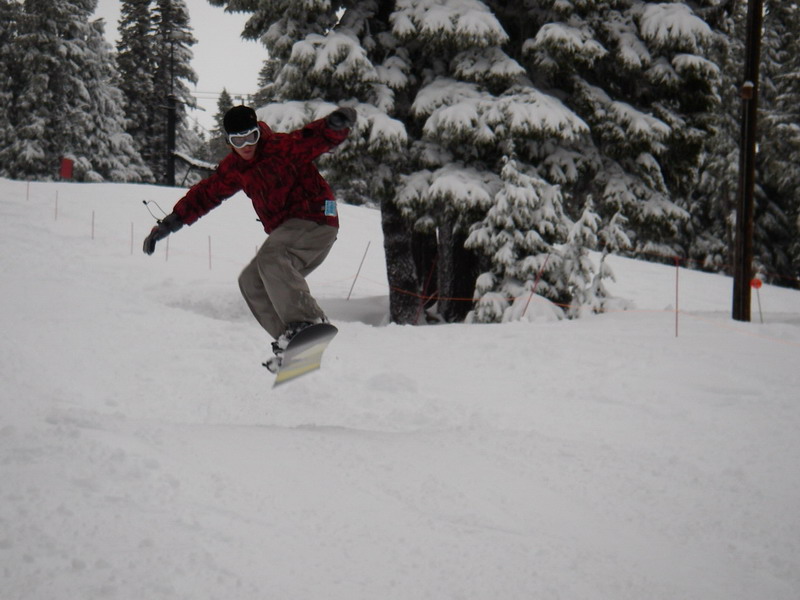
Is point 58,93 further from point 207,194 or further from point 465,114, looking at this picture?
point 207,194

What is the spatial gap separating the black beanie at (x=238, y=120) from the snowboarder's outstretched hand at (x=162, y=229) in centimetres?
98

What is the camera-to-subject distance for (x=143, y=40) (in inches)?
1453

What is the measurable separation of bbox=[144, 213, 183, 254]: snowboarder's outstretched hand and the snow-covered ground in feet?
4.20

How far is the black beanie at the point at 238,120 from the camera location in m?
3.99

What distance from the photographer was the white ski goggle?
4.04 m

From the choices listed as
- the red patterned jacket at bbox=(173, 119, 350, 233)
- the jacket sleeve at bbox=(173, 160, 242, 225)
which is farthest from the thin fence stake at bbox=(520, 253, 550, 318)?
the jacket sleeve at bbox=(173, 160, 242, 225)

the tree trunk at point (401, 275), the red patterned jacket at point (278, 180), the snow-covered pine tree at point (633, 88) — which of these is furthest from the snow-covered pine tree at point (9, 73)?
the red patterned jacket at point (278, 180)

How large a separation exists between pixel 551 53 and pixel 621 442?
6.38 metres

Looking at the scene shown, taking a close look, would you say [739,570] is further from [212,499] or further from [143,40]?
[143,40]

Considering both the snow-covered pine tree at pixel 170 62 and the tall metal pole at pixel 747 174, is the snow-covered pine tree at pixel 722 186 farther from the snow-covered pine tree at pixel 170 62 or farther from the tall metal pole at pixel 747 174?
the snow-covered pine tree at pixel 170 62

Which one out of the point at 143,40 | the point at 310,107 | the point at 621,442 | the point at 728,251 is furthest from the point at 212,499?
the point at 143,40

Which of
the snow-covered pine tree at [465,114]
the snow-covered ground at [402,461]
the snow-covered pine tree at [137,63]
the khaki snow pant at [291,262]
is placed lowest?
the snow-covered ground at [402,461]

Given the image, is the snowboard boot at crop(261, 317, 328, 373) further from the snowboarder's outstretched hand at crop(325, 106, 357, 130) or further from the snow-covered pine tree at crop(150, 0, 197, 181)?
the snow-covered pine tree at crop(150, 0, 197, 181)

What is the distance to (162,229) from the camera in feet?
15.3
